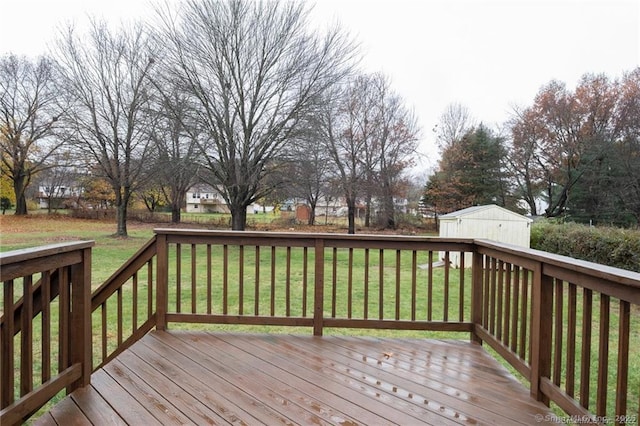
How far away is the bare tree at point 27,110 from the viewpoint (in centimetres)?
1123

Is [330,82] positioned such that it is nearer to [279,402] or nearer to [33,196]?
[279,402]

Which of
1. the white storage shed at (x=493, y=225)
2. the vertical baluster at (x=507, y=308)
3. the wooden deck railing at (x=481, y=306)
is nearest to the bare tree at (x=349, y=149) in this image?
the white storage shed at (x=493, y=225)

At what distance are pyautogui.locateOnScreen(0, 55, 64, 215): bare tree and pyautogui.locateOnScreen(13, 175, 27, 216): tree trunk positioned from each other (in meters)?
0.69

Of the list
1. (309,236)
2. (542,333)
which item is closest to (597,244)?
(542,333)

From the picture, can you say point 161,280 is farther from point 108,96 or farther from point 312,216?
point 312,216

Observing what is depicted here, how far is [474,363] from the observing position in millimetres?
2357

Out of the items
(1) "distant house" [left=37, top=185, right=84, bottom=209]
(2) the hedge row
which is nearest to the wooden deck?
(2) the hedge row

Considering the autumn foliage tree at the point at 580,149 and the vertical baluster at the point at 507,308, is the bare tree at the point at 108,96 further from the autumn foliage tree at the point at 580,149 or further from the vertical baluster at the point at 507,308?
the autumn foliage tree at the point at 580,149

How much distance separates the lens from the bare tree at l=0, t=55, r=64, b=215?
1123 cm

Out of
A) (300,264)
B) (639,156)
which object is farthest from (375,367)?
(639,156)

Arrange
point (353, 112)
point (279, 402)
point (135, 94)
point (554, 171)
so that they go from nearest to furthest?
1. point (279, 402)
2. point (135, 94)
3. point (353, 112)
4. point (554, 171)

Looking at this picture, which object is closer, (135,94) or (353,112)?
(135,94)

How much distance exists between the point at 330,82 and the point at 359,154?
5.30 metres

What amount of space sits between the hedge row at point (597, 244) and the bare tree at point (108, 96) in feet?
33.5
